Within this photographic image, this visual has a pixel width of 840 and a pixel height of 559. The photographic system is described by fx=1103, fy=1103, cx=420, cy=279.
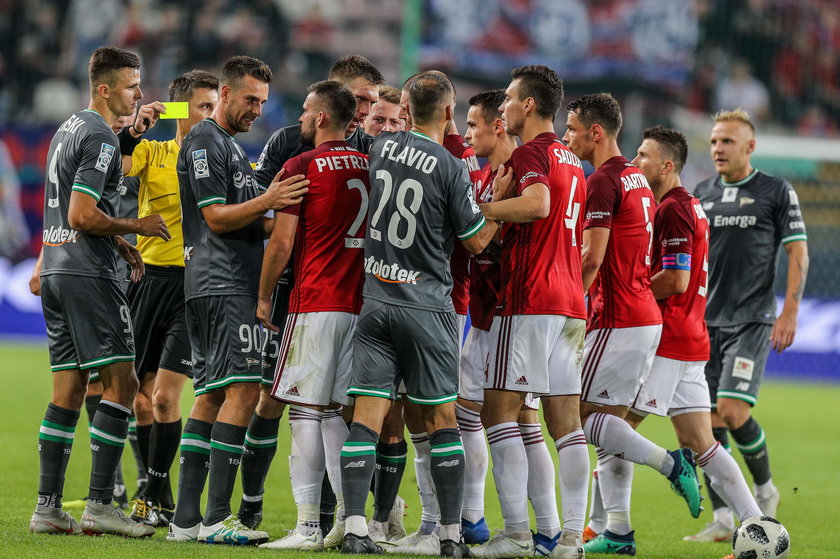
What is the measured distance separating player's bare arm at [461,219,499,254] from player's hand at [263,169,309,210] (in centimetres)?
92

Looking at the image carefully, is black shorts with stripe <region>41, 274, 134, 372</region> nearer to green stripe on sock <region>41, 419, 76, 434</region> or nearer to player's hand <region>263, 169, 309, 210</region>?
green stripe on sock <region>41, 419, 76, 434</region>

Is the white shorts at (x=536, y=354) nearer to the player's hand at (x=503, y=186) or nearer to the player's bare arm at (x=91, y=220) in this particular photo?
the player's hand at (x=503, y=186)

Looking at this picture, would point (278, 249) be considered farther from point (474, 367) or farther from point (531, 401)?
point (531, 401)

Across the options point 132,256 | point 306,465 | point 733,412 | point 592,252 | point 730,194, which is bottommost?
point 306,465

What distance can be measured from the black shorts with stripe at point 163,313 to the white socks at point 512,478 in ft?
7.48

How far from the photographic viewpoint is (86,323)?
610 cm

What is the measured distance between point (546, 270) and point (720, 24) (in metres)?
16.4

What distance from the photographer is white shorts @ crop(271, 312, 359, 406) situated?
19.5ft

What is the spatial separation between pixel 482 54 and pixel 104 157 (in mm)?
15339

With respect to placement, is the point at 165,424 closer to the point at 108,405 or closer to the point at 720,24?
the point at 108,405

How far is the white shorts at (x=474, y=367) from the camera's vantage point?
642cm

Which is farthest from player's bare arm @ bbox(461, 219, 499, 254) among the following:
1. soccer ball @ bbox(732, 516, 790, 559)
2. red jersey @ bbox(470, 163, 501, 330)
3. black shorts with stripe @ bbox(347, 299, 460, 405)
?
soccer ball @ bbox(732, 516, 790, 559)

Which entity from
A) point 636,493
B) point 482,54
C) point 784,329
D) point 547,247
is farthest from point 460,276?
point 482,54

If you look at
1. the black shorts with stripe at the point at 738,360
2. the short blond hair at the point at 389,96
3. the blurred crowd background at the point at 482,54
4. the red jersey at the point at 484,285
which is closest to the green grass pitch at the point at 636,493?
the black shorts with stripe at the point at 738,360
